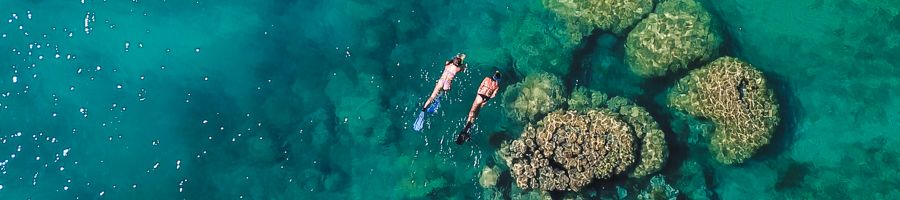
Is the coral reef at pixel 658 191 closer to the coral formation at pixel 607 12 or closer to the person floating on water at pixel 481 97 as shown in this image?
the coral formation at pixel 607 12

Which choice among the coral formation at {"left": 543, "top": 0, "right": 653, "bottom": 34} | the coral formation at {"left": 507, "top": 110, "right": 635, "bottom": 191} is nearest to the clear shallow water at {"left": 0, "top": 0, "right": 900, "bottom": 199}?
the coral formation at {"left": 543, "top": 0, "right": 653, "bottom": 34}

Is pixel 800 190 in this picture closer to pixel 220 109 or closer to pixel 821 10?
pixel 821 10

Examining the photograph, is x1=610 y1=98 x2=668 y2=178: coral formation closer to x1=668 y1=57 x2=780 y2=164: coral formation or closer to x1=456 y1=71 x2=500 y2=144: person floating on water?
x1=668 y1=57 x2=780 y2=164: coral formation

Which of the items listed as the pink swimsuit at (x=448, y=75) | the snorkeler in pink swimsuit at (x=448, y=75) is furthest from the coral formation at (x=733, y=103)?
the pink swimsuit at (x=448, y=75)

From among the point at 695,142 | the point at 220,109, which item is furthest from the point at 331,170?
the point at 695,142

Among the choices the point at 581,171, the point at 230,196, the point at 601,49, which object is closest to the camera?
the point at 581,171
